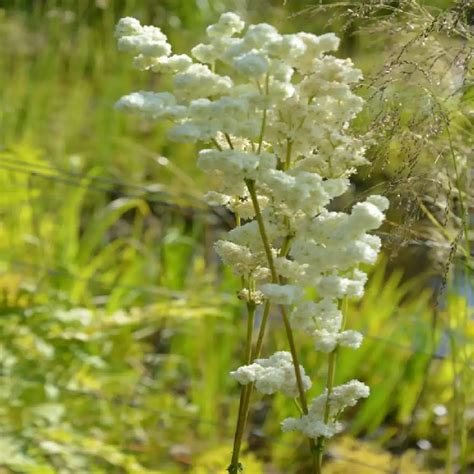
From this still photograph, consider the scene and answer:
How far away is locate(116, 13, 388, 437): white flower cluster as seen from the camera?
884 mm

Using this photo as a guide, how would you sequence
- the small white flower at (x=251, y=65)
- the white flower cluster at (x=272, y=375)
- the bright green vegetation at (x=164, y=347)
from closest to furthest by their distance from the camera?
the small white flower at (x=251, y=65), the white flower cluster at (x=272, y=375), the bright green vegetation at (x=164, y=347)

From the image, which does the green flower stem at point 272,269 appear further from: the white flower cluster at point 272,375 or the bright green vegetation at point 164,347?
→ the bright green vegetation at point 164,347

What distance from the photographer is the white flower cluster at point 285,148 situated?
0.88 meters

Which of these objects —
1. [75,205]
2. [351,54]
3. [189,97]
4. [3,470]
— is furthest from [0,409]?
[351,54]

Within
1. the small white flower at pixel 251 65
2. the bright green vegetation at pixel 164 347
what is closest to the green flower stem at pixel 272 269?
the small white flower at pixel 251 65

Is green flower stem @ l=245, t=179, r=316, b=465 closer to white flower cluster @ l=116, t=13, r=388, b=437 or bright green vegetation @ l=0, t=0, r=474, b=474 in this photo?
white flower cluster @ l=116, t=13, r=388, b=437

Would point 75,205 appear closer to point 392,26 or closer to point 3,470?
point 3,470

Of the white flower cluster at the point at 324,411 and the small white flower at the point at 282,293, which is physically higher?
the small white flower at the point at 282,293

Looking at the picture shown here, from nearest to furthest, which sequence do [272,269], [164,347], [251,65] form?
[251,65] < [272,269] < [164,347]

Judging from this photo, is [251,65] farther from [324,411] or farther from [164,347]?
[164,347]

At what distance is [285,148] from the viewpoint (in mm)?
974

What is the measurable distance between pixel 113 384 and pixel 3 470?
0.38 metres

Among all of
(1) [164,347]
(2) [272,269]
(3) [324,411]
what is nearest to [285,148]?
→ (2) [272,269]

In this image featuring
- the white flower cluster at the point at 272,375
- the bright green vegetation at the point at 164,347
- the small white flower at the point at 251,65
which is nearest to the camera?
the small white flower at the point at 251,65
